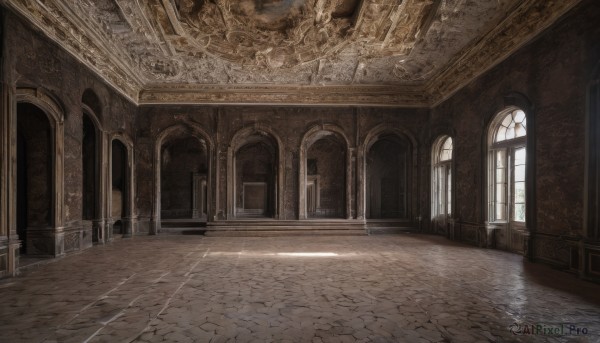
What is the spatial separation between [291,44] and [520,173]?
20.7ft

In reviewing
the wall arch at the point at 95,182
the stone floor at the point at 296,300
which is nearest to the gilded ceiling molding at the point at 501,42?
the stone floor at the point at 296,300

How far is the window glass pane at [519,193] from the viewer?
730 cm

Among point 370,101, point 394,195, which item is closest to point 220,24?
point 370,101

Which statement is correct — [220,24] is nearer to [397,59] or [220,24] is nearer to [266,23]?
[266,23]

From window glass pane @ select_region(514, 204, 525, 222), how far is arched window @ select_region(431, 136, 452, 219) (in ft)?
9.57

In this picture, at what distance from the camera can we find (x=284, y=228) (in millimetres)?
10844

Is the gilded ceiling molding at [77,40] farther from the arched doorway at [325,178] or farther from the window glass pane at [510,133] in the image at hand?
the window glass pane at [510,133]

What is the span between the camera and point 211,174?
11.5 metres

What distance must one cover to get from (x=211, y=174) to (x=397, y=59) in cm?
719

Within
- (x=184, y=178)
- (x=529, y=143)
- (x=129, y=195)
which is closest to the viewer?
(x=529, y=143)

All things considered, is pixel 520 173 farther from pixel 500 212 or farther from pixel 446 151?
pixel 446 151

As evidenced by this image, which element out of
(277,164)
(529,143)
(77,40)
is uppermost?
(77,40)

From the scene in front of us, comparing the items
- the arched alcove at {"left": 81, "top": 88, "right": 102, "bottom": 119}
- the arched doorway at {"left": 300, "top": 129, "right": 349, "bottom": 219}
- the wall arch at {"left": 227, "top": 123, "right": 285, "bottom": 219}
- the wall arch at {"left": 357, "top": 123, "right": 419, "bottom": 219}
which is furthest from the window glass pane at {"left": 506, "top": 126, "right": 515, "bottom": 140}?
the arched alcove at {"left": 81, "top": 88, "right": 102, "bottom": 119}

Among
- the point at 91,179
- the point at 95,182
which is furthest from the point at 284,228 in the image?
the point at 91,179
